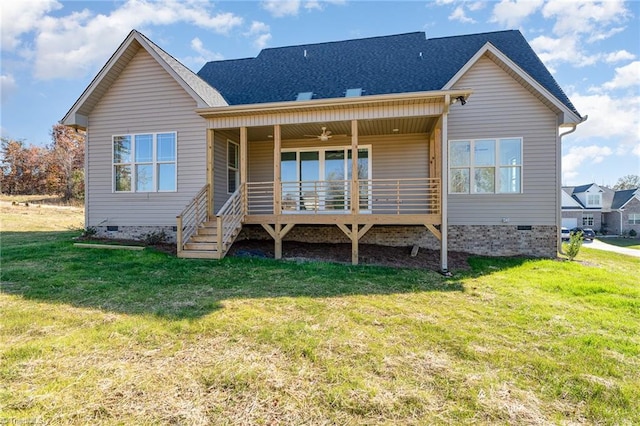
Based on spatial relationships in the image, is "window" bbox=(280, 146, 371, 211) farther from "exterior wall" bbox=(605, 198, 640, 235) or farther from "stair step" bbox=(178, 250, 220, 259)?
"exterior wall" bbox=(605, 198, 640, 235)

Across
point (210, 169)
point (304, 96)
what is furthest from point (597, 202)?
point (210, 169)

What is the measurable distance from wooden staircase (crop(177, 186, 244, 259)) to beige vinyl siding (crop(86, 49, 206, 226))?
2.48ft

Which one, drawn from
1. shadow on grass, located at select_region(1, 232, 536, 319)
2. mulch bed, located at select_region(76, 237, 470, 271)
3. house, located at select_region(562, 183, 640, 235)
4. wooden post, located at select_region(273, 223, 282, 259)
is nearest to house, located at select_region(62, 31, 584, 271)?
wooden post, located at select_region(273, 223, 282, 259)

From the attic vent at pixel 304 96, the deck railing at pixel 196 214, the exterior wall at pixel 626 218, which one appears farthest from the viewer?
the exterior wall at pixel 626 218

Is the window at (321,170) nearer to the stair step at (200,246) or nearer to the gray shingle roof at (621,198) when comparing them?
the stair step at (200,246)

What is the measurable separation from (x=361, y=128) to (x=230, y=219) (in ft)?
15.8

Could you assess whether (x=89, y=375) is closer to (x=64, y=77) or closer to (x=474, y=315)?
(x=474, y=315)

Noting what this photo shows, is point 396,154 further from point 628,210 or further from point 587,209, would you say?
point 628,210

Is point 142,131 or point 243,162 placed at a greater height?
point 142,131

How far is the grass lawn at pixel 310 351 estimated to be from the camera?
2502 millimetres

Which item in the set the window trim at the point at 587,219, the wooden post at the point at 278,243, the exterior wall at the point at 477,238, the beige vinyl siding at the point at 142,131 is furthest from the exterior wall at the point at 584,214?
the beige vinyl siding at the point at 142,131

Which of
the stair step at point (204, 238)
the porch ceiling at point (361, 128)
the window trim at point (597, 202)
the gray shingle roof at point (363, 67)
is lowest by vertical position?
the stair step at point (204, 238)

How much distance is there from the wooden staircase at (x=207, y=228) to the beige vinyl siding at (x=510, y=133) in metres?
6.77

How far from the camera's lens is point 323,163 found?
36.7ft
